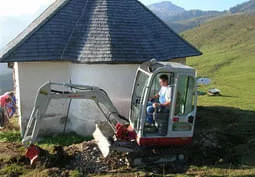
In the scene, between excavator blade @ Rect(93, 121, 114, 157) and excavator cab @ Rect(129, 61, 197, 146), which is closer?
excavator cab @ Rect(129, 61, 197, 146)

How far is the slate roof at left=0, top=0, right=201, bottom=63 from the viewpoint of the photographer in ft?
41.5

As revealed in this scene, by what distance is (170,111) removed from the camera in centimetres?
927

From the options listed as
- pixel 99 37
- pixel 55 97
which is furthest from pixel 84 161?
pixel 99 37

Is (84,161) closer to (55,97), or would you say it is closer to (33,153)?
(33,153)

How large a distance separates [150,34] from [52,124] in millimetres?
5576

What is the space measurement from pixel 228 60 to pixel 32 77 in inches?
1628

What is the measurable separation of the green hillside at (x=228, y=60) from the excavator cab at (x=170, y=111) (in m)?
9.46

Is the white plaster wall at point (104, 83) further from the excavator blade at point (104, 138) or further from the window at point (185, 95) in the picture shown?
the window at point (185, 95)

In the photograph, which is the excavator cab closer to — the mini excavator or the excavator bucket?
the mini excavator

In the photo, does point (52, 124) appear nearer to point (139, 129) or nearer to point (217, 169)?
point (139, 129)

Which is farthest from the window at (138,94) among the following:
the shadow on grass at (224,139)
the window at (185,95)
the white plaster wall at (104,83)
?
the shadow on grass at (224,139)

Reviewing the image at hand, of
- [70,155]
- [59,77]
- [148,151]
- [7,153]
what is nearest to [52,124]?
[59,77]

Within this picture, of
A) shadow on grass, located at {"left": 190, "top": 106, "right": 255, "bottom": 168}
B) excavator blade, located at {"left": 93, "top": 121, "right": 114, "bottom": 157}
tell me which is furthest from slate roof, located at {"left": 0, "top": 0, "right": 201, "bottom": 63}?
shadow on grass, located at {"left": 190, "top": 106, "right": 255, "bottom": 168}

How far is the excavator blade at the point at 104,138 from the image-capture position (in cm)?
935
